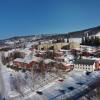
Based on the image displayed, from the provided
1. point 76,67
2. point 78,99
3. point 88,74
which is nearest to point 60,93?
point 78,99

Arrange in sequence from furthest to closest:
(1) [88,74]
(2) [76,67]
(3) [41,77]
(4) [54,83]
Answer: (2) [76,67], (1) [88,74], (3) [41,77], (4) [54,83]

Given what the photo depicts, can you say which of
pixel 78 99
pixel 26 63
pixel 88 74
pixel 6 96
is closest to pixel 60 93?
pixel 78 99

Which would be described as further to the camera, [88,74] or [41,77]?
[88,74]

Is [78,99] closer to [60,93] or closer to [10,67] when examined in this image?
[60,93]

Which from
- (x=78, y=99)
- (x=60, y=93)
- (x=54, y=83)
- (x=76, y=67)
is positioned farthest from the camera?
(x=76, y=67)

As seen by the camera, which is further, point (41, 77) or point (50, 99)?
point (41, 77)

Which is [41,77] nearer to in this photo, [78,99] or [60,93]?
[60,93]

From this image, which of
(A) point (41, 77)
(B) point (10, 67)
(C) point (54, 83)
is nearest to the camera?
(C) point (54, 83)

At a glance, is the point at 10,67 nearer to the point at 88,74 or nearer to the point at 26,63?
the point at 26,63

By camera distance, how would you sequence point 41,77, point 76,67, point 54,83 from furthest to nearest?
1. point 76,67
2. point 41,77
3. point 54,83
